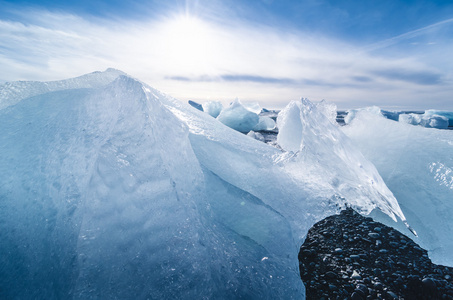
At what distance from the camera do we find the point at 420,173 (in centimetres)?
284

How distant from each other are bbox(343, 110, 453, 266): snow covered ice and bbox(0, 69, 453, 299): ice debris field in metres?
0.02

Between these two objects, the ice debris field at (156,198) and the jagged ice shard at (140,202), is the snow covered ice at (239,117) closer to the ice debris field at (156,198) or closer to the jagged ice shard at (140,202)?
the ice debris field at (156,198)

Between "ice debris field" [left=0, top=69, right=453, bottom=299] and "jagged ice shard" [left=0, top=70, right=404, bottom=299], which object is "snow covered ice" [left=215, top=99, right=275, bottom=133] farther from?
"jagged ice shard" [left=0, top=70, right=404, bottom=299]

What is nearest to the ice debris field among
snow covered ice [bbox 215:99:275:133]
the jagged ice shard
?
the jagged ice shard

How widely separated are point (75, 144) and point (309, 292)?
2436 mm

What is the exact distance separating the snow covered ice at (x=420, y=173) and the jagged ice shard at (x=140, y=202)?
62 cm

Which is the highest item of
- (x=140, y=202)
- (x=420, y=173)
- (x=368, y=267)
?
(x=420, y=173)

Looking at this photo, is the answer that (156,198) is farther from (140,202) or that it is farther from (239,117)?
(239,117)

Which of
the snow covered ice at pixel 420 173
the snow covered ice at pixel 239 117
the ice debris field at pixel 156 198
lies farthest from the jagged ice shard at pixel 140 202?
the snow covered ice at pixel 239 117

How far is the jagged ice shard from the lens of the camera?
1534 millimetres

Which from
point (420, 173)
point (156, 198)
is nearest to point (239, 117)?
point (420, 173)

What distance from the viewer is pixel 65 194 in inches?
65.7

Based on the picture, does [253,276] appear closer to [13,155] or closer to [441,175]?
[13,155]

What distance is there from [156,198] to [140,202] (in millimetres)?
116
